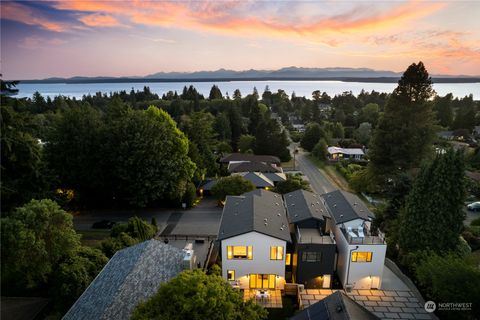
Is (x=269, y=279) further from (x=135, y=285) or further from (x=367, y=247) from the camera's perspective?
(x=135, y=285)

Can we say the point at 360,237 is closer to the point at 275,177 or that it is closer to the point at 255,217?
the point at 255,217

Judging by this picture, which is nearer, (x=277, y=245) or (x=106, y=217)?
(x=277, y=245)

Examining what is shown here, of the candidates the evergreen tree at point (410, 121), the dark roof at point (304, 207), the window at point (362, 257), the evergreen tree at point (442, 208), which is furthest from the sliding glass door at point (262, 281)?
the evergreen tree at point (410, 121)

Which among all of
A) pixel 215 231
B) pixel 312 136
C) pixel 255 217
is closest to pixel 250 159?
pixel 312 136

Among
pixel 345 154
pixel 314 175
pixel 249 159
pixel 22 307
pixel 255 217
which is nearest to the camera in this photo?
pixel 22 307

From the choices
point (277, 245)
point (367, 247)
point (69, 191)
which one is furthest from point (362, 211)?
point (69, 191)
